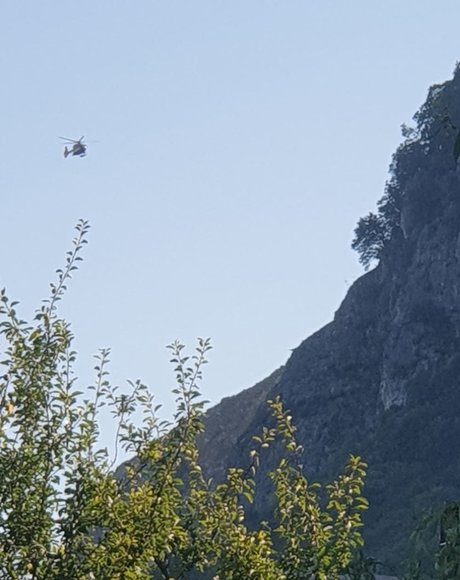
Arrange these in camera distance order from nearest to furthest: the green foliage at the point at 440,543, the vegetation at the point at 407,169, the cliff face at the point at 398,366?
the green foliage at the point at 440,543 → the cliff face at the point at 398,366 → the vegetation at the point at 407,169

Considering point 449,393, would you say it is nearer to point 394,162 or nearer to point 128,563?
point 394,162

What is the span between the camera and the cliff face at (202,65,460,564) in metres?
96.4

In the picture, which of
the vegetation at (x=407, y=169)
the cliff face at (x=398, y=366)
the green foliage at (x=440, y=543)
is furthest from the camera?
the vegetation at (x=407, y=169)

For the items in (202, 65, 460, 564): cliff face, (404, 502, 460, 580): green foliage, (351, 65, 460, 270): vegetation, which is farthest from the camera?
(351, 65, 460, 270): vegetation

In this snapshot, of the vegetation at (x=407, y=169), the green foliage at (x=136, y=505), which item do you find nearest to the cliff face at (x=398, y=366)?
the vegetation at (x=407, y=169)

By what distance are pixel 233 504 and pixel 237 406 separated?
421 feet

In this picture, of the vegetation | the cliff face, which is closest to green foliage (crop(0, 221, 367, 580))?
the cliff face

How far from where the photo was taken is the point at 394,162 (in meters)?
126

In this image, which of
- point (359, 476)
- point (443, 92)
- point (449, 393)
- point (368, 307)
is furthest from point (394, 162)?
point (359, 476)

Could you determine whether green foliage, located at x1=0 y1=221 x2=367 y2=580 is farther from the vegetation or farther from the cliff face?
the vegetation

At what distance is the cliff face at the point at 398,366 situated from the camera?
96.4m

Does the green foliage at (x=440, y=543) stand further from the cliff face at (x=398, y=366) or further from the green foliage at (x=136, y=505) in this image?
the cliff face at (x=398, y=366)

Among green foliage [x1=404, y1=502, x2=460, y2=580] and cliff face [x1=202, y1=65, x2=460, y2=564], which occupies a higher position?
cliff face [x1=202, y1=65, x2=460, y2=564]

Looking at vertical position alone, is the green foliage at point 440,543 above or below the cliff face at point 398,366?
below
